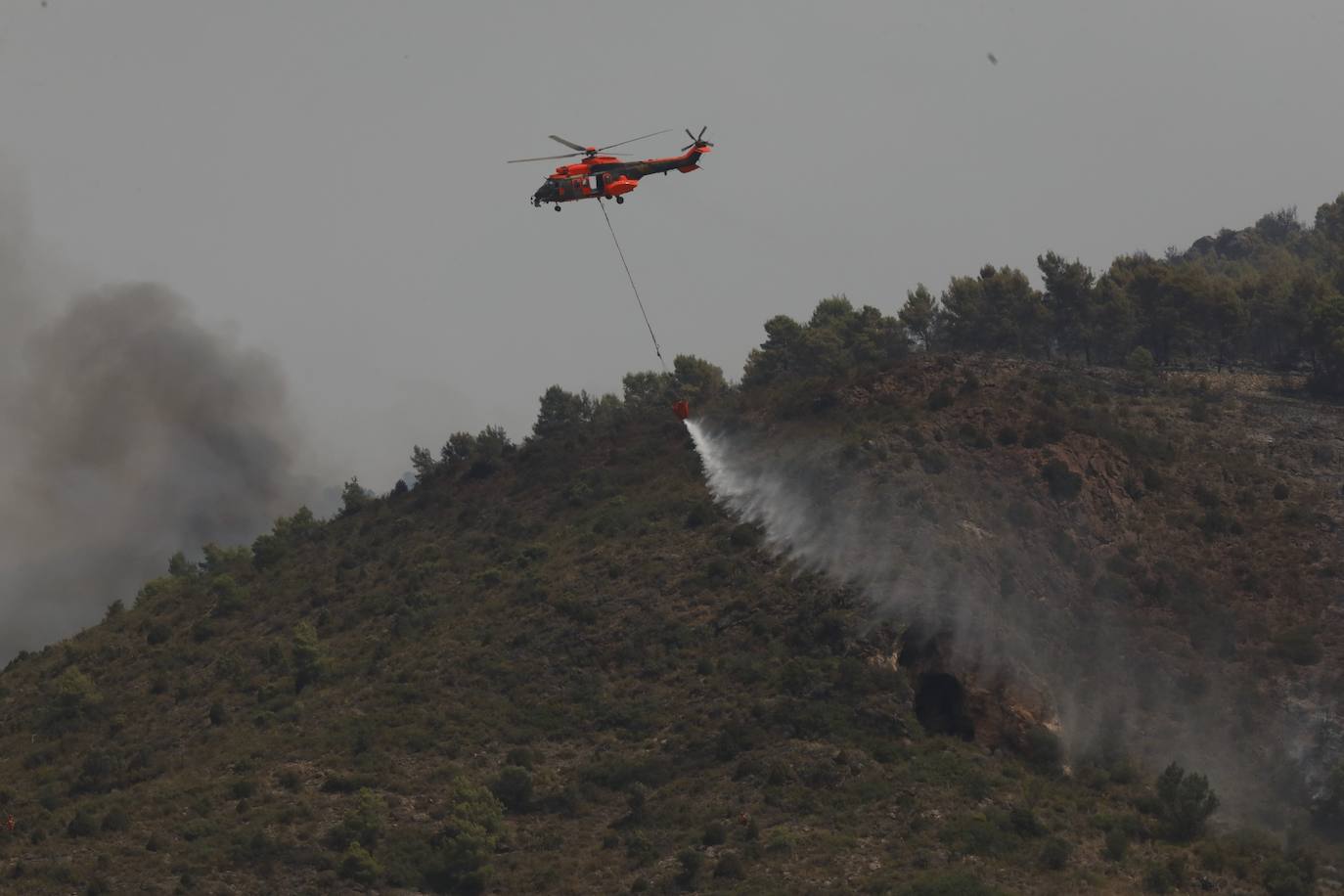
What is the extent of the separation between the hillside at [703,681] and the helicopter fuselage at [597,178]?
26468 mm

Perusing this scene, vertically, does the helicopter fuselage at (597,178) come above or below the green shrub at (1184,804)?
above

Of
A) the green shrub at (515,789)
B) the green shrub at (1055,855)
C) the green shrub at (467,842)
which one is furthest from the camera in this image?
the green shrub at (515,789)

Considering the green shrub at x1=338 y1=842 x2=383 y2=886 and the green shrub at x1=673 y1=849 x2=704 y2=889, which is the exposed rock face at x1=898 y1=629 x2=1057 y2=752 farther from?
the green shrub at x1=338 y1=842 x2=383 y2=886

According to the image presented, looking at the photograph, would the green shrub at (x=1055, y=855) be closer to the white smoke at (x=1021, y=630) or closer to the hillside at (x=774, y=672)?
the hillside at (x=774, y=672)

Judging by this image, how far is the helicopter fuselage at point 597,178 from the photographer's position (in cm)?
8250

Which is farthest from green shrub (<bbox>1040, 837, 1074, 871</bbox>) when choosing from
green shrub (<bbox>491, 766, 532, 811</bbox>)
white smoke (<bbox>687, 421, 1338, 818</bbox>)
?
green shrub (<bbox>491, 766, 532, 811</bbox>)

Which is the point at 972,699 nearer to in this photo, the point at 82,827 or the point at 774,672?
the point at 774,672

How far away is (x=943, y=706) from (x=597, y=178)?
3455 cm

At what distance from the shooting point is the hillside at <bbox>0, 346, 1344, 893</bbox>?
69.8 metres

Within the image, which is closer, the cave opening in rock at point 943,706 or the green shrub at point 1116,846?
the green shrub at point 1116,846

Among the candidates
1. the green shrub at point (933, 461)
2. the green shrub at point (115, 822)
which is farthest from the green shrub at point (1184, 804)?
the green shrub at point (115, 822)

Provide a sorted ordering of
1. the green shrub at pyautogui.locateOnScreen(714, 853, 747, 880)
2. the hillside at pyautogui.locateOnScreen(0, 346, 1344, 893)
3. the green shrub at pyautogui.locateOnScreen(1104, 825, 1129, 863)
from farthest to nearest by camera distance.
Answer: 1. the hillside at pyautogui.locateOnScreen(0, 346, 1344, 893)
2. the green shrub at pyautogui.locateOnScreen(1104, 825, 1129, 863)
3. the green shrub at pyautogui.locateOnScreen(714, 853, 747, 880)

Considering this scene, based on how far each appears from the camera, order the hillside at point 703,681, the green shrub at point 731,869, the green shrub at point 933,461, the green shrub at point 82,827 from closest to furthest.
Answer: the green shrub at point 731,869, the hillside at point 703,681, the green shrub at point 82,827, the green shrub at point 933,461

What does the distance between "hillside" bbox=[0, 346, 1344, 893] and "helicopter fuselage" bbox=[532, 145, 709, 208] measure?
2647 centimetres
